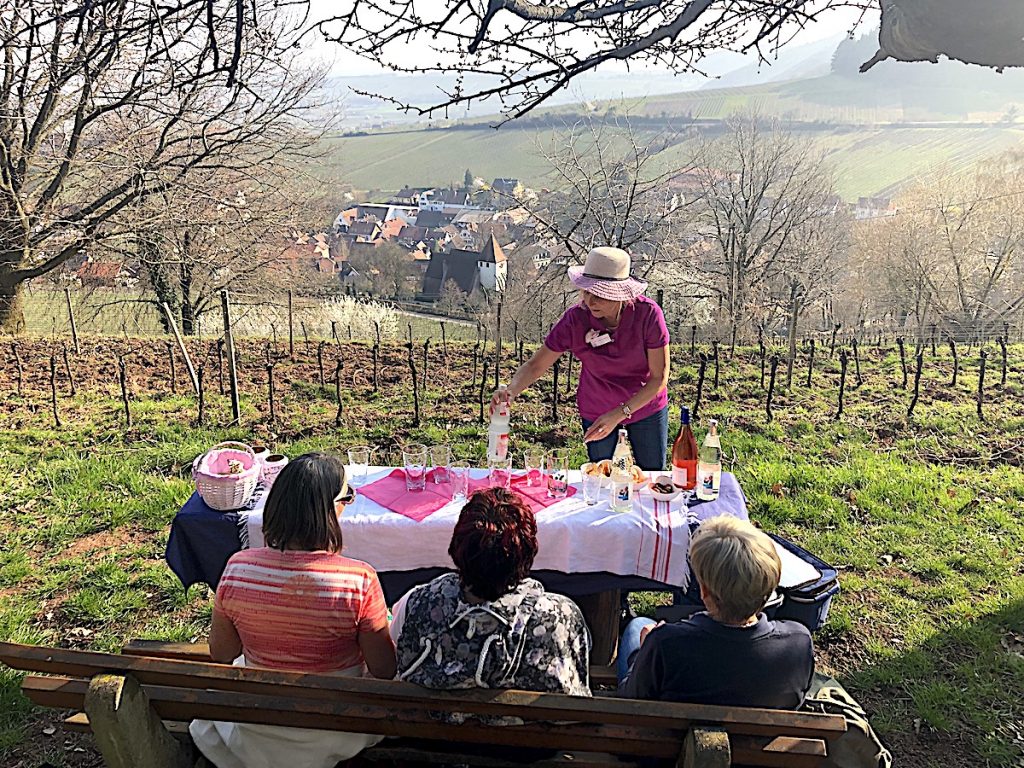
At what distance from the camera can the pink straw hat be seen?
144 inches

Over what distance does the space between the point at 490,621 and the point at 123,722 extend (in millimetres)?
1014

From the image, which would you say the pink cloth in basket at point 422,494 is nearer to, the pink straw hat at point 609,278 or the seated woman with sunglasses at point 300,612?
the seated woman with sunglasses at point 300,612

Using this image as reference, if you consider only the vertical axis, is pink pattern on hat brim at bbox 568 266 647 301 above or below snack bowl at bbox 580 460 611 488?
above

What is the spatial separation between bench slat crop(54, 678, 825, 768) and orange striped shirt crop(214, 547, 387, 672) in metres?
0.32

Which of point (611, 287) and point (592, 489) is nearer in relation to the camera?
point (592, 489)

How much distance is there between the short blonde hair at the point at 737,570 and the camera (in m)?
2.03

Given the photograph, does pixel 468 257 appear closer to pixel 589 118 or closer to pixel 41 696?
pixel 589 118

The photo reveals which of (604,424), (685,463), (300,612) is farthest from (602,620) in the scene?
(300,612)

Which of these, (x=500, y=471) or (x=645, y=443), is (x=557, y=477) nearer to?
(x=500, y=471)

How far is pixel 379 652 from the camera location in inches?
88.4

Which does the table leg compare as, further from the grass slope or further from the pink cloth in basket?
the grass slope

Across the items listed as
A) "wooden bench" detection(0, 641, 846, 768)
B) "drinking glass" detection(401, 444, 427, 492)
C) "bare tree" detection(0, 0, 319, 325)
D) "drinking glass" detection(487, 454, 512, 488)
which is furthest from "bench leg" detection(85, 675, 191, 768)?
"bare tree" detection(0, 0, 319, 325)

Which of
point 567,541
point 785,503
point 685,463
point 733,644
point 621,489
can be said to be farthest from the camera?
point 785,503

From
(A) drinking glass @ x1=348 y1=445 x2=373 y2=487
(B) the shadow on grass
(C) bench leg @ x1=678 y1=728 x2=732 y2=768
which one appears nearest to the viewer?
(C) bench leg @ x1=678 y1=728 x2=732 y2=768
